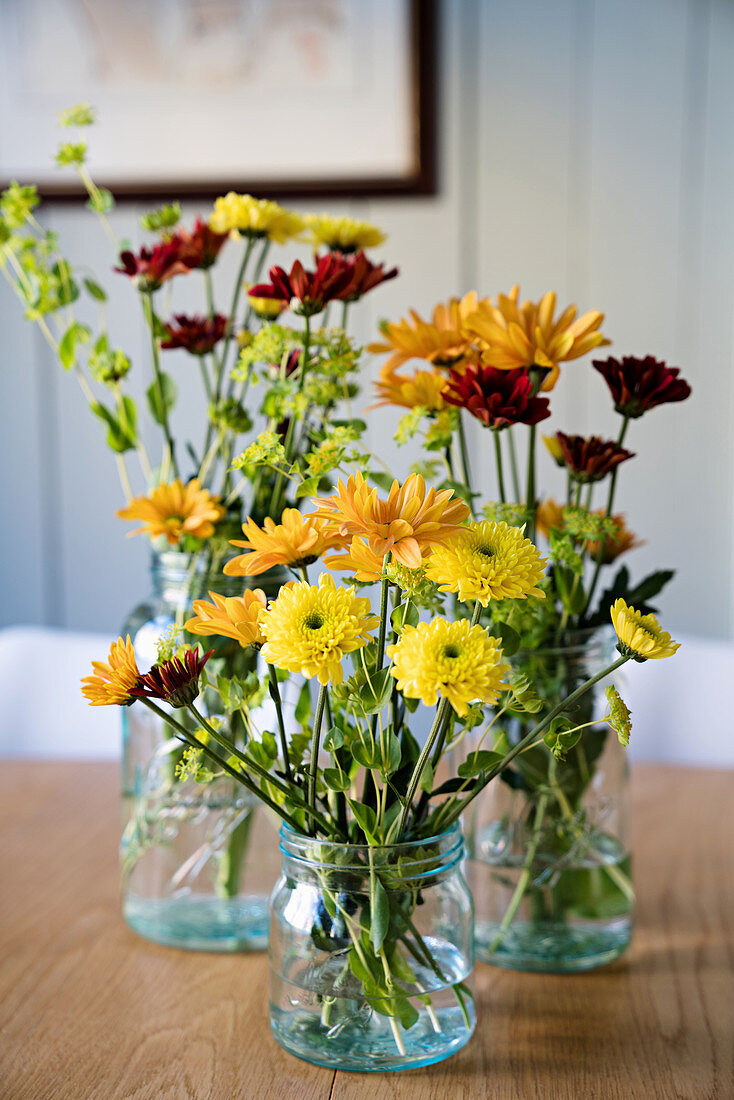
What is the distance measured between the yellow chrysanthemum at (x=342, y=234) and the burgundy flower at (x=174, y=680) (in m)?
0.33

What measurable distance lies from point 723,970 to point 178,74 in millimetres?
1805

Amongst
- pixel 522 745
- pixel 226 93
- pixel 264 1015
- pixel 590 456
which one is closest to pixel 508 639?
pixel 522 745

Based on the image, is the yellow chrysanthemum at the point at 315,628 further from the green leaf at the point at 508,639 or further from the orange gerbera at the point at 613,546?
the orange gerbera at the point at 613,546

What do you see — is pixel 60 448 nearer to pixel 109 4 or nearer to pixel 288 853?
pixel 109 4

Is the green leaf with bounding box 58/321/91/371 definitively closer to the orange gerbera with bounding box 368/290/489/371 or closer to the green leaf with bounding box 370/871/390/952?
the orange gerbera with bounding box 368/290/489/371

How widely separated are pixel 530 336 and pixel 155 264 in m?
0.25

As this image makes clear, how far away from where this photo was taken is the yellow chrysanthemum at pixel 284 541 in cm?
50

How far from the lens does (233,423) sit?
2.32 ft

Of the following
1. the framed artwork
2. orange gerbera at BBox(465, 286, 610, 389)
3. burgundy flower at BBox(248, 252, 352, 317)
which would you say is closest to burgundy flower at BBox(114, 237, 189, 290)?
burgundy flower at BBox(248, 252, 352, 317)

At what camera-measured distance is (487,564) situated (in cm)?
45

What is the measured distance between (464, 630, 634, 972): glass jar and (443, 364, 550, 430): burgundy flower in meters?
0.19

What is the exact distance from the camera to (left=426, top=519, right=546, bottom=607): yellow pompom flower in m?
0.45

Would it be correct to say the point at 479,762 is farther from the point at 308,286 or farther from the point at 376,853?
the point at 308,286

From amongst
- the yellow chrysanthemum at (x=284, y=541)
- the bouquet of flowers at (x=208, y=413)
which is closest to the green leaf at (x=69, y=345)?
the bouquet of flowers at (x=208, y=413)
